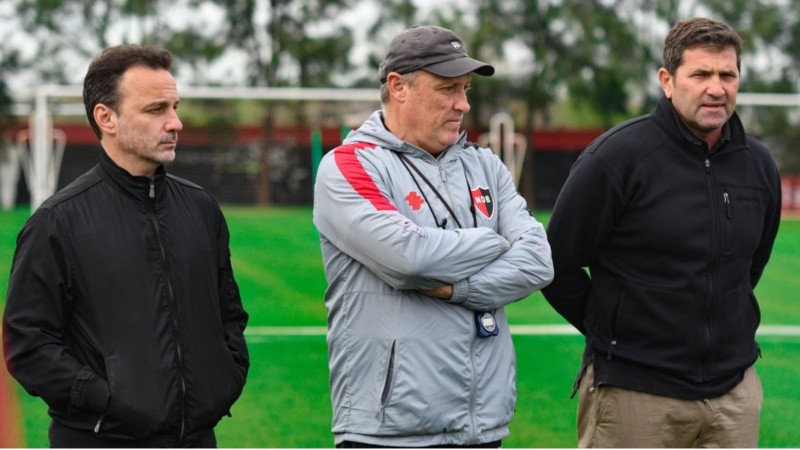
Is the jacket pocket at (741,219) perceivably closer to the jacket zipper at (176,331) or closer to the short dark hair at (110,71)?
the jacket zipper at (176,331)

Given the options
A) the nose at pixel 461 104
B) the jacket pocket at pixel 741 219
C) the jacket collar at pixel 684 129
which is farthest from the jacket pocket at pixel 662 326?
the nose at pixel 461 104

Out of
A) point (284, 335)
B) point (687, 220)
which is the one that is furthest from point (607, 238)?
point (284, 335)

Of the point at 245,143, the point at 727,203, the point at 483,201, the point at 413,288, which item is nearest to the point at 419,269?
the point at 413,288

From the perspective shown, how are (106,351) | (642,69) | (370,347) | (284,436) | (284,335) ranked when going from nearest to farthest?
(106,351) → (370,347) → (284,436) → (284,335) → (642,69)

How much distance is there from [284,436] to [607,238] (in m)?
3.27

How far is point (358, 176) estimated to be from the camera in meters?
3.60

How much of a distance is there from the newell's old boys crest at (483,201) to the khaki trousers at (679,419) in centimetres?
85

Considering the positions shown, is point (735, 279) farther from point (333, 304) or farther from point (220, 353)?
point (220, 353)

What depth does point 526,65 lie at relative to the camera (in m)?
39.9

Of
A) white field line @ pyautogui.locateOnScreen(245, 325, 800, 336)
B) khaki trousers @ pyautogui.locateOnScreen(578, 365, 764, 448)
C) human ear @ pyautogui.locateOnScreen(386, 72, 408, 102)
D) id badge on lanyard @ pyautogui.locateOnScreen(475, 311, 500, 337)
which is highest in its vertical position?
human ear @ pyautogui.locateOnScreen(386, 72, 408, 102)

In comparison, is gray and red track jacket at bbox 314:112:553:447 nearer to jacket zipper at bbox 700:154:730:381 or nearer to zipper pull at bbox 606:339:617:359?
A: zipper pull at bbox 606:339:617:359

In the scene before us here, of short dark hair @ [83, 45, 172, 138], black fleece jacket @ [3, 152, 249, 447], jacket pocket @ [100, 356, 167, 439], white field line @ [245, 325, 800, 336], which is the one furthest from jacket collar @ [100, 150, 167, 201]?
white field line @ [245, 325, 800, 336]

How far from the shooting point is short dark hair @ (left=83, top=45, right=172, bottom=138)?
342cm

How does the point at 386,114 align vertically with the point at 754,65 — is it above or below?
above
